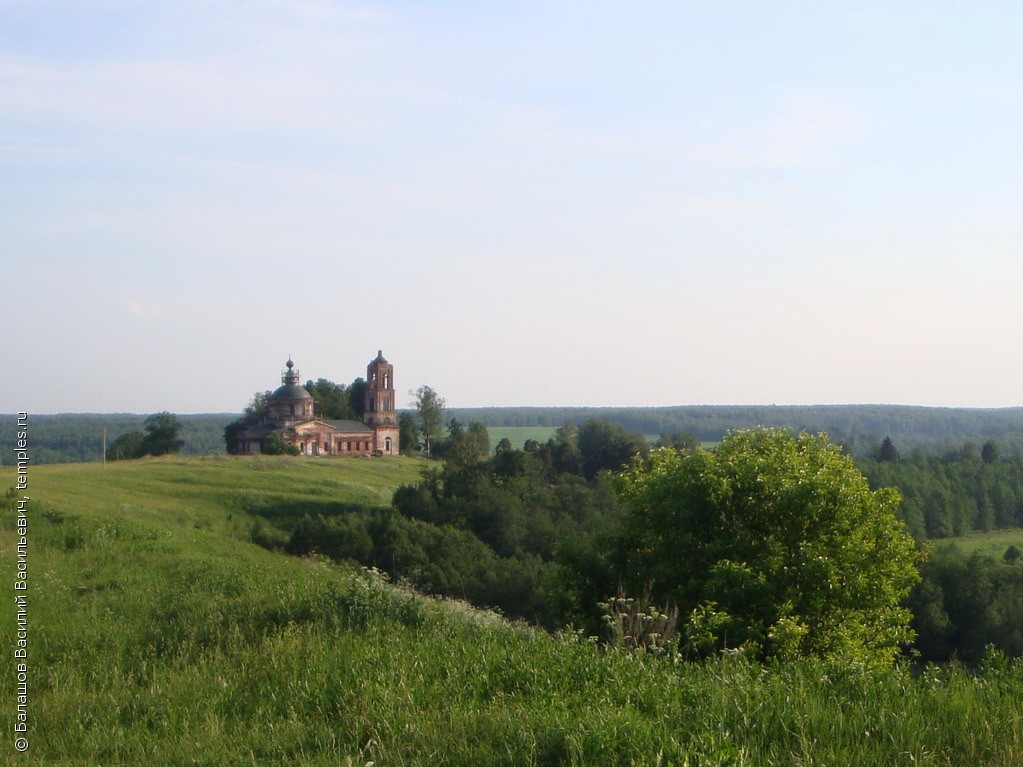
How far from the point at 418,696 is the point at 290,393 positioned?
97.6 m

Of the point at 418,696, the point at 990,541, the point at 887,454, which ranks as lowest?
the point at 990,541

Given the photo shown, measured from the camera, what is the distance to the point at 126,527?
20.7 m

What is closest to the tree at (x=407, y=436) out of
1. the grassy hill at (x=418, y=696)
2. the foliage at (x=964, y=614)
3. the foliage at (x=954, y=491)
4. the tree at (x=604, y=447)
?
the tree at (x=604, y=447)

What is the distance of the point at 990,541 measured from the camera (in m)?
70.2

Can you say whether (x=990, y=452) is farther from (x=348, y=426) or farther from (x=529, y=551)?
(x=529, y=551)

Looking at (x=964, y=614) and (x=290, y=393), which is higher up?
(x=290, y=393)

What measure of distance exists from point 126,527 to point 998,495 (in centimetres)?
7895

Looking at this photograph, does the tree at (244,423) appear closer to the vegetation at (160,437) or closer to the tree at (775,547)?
the vegetation at (160,437)

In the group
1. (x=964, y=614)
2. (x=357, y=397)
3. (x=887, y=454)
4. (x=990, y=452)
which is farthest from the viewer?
(x=357, y=397)

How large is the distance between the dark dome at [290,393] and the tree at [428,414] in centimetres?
1683

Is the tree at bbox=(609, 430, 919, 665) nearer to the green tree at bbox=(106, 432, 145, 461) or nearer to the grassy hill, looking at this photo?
the grassy hill

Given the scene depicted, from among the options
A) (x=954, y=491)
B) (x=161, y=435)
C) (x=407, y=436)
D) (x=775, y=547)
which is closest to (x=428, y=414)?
(x=407, y=436)

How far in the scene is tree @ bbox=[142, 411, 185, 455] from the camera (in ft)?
312

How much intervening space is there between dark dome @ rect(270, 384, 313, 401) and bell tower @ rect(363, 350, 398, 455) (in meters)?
8.67
